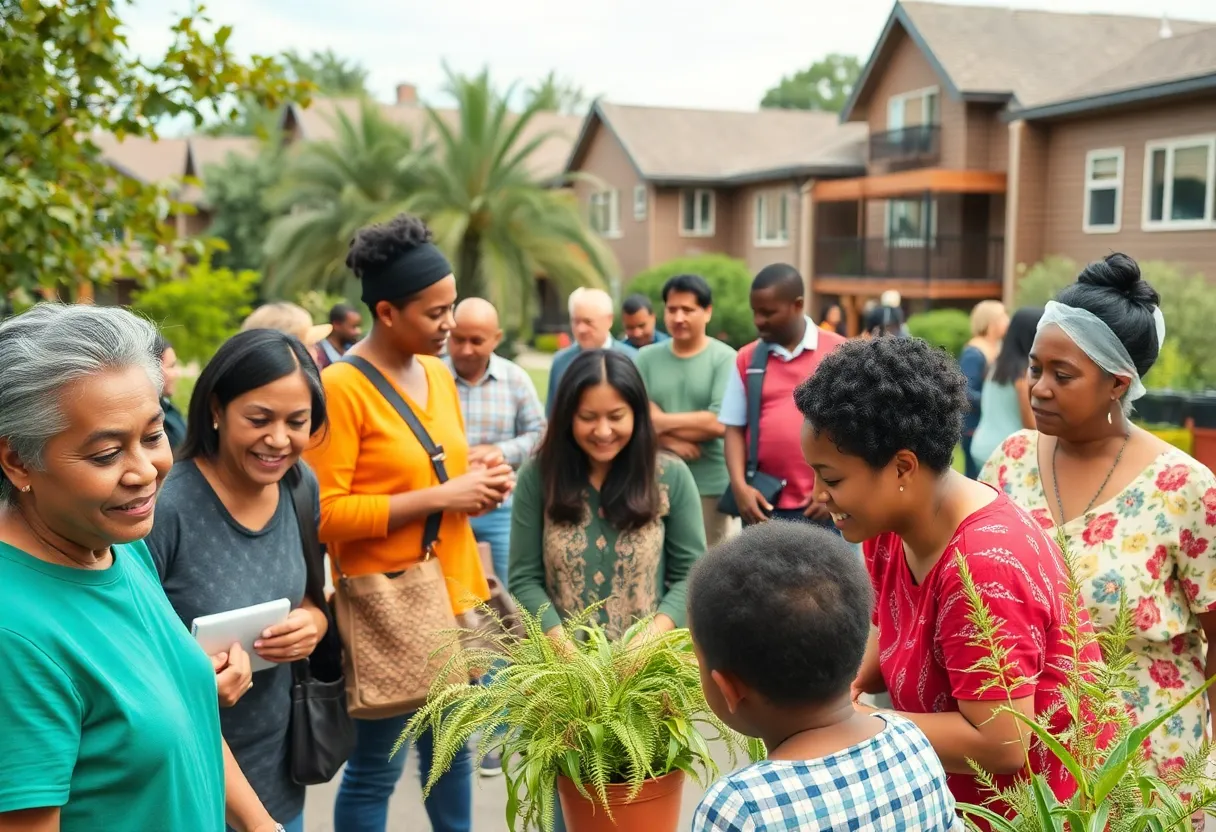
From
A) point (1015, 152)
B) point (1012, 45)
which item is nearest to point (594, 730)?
point (1015, 152)

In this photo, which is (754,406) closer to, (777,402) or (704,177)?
(777,402)

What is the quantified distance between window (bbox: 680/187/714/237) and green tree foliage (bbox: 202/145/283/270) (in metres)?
15.3

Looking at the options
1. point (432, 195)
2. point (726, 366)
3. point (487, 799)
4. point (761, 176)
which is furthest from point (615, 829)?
point (761, 176)


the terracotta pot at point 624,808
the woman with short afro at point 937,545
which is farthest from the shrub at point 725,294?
the terracotta pot at point 624,808

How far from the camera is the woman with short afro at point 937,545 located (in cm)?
215

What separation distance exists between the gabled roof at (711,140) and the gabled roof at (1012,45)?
540 cm

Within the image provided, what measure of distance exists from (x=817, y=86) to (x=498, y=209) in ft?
224

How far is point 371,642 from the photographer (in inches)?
142

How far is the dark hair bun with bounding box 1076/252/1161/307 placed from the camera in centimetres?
315

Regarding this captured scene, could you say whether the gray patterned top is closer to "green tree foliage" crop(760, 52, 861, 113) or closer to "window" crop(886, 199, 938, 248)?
"window" crop(886, 199, 938, 248)

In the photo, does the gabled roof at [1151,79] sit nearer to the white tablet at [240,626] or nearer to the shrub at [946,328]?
the shrub at [946,328]

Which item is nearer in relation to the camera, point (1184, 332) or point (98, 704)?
point (98, 704)

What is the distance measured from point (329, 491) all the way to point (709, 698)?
7.19 ft

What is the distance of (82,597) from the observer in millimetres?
1995
